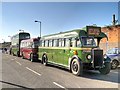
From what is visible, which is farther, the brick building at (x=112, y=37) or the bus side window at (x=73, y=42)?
the brick building at (x=112, y=37)

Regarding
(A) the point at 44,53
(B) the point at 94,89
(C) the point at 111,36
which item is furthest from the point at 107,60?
(C) the point at 111,36

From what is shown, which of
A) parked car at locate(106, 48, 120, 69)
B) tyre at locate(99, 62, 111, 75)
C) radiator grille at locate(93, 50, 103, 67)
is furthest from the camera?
parked car at locate(106, 48, 120, 69)

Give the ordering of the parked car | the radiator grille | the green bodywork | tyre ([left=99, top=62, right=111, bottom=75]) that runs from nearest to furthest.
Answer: the radiator grille, the green bodywork, tyre ([left=99, top=62, right=111, bottom=75]), the parked car

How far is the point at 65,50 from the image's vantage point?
624 inches

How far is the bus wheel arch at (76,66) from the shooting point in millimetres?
13242

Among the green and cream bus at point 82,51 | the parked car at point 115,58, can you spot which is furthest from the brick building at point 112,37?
the green and cream bus at point 82,51

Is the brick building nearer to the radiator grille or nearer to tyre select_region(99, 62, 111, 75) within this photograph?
tyre select_region(99, 62, 111, 75)

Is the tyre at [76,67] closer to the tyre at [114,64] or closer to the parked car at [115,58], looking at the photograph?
the parked car at [115,58]

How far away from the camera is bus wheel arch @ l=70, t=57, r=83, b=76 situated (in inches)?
521

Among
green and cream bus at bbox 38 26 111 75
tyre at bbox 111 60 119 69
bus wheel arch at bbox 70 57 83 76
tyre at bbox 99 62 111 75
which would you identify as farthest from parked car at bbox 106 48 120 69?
bus wheel arch at bbox 70 57 83 76

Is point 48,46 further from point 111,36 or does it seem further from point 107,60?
point 111,36

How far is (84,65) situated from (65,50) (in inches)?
107

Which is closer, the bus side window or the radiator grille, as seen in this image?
the radiator grille

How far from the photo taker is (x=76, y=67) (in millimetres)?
13727
